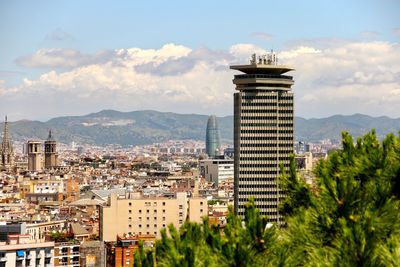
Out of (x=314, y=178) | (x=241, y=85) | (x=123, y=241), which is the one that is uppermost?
(x=241, y=85)

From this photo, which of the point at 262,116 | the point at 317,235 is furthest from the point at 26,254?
the point at 262,116

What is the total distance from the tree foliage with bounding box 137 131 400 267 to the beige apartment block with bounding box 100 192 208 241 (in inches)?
2651

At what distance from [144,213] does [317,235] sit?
72.0 m

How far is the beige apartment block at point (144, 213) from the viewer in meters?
80.1

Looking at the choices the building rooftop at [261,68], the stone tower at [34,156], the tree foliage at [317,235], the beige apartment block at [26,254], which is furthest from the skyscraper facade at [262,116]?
the stone tower at [34,156]

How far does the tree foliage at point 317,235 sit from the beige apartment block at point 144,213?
67.3 metres

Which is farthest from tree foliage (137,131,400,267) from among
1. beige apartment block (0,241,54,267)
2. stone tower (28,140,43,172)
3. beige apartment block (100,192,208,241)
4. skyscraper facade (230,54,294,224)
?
stone tower (28,140,43,172)

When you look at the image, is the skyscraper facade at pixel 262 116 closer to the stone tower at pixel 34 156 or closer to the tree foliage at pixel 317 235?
the tree foliage at pixel 317 235

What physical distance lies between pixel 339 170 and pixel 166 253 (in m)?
3.05

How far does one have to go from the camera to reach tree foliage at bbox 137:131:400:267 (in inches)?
422

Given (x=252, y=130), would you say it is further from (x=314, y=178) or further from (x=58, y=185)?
(x=314, y=178)

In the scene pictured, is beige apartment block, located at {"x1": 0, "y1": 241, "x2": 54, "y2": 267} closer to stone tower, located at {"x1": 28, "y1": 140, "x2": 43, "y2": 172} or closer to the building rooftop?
the building rooftop

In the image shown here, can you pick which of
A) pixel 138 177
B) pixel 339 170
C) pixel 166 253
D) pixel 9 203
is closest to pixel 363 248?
pixel 166 253

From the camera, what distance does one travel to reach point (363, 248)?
10.6m
